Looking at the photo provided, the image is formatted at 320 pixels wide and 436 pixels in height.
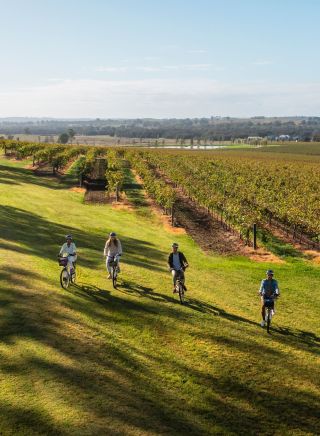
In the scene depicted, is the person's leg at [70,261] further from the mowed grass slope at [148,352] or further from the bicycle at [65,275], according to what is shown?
the mowed grass slope at [148,352]

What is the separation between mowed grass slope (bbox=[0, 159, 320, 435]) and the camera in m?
10.9

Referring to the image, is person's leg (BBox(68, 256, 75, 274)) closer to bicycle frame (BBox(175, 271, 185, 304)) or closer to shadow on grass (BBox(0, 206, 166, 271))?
shadow on grass (BBox(0, 206, 166, 271))

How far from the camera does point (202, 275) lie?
24.0m

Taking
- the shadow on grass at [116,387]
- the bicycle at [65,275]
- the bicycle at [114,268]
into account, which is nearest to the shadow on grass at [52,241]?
the bicycle at [114,268]

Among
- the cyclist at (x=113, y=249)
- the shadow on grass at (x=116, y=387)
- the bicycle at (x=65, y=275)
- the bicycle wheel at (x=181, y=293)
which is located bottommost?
the shadow on grass at (x=116, y=387)

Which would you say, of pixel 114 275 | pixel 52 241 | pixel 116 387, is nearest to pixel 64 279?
pixel 114 275

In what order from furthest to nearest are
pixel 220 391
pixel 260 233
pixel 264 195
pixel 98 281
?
pixel 264 195 → pixel 260 233 → pixel 98 281 → pixel 220 391

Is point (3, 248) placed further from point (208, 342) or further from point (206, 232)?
point (206, 232)

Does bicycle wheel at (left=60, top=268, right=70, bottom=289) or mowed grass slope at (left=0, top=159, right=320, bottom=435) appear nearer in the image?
mowed grass slope at (left=0, top=159, right=320, bottom=435)

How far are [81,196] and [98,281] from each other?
1291 inches

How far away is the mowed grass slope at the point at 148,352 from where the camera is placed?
35.7 ft

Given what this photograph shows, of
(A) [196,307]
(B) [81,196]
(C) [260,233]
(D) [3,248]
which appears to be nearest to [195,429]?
(A) [196,307]

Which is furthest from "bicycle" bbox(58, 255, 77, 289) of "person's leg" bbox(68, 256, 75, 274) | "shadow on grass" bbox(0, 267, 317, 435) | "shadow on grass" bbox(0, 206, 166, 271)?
"shadow on grass" bbox(0, 206, 166, 271)

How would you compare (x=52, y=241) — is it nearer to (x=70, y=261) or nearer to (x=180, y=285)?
(x=70, y=261)
